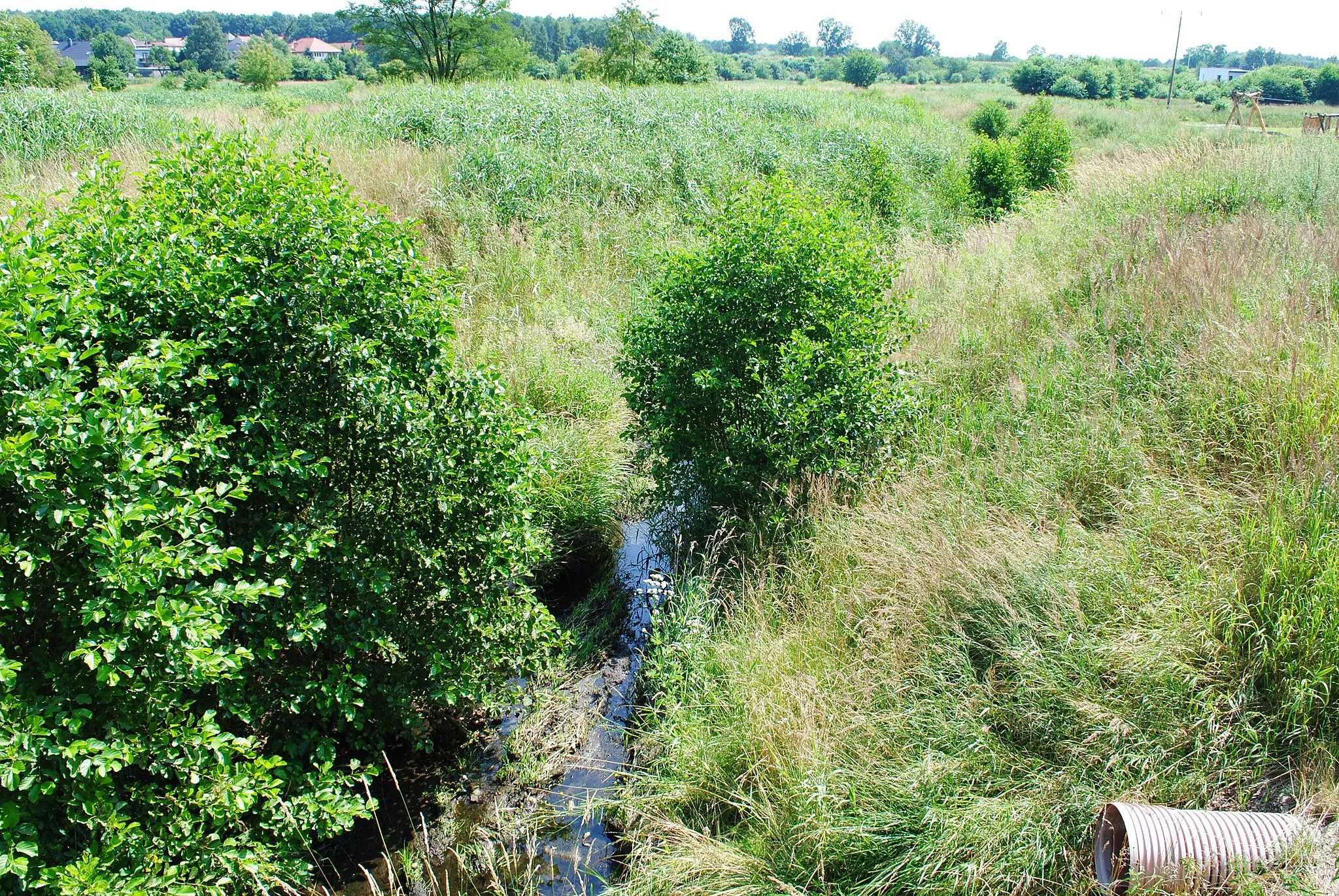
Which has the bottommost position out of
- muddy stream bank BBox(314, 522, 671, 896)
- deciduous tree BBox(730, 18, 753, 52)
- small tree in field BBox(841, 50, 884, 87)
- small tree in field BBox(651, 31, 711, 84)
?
muddy stream bank BBox(314, 522, 671, 896)

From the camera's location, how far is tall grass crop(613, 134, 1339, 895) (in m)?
2.98

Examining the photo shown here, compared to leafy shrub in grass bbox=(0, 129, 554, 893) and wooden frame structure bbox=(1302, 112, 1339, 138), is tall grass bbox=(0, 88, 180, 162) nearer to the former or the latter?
leafy shrub in grass bbox=(0, 129, 554, 893)

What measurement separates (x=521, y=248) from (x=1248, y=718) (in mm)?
8556

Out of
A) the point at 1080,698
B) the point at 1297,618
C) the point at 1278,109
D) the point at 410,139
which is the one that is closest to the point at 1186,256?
the point at 1297,618

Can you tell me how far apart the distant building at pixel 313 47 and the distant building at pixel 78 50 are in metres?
22.1

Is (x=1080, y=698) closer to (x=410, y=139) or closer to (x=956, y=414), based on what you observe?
(x=956, y=414)

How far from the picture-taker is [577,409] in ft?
22.7

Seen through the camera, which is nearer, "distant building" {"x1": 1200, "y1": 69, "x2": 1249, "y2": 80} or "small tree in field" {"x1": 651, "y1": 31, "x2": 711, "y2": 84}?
"small tree in field" {"x1": 651, "y1": 31, "x2": 711, "y2": 84}

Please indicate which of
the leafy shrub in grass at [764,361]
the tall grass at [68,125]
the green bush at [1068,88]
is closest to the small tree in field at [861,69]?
the green bush at [1068,88]

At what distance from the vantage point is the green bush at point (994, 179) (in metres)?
14.0

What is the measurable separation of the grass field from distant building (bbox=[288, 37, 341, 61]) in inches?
4389

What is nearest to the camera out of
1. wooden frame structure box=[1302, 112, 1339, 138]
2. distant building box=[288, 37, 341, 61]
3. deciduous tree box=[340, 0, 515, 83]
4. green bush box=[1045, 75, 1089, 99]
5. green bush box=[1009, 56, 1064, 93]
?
wooden frame structure box=[1302, 112, 1339, 138]

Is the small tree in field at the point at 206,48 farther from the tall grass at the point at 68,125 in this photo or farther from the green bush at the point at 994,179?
the green bush at the point at 994,179

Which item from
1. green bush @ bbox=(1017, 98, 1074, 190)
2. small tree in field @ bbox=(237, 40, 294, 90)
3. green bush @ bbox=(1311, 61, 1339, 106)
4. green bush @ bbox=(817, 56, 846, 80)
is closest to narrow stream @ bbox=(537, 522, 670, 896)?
green bush @ bbox=(1017, 98, 1074, 190)
